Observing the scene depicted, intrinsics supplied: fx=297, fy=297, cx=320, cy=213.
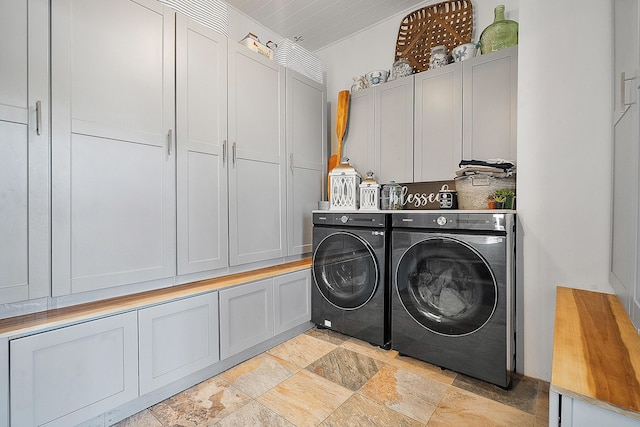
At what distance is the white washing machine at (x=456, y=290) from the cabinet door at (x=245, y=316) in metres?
0.92

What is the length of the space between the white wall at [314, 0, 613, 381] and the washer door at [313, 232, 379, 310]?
970 millimetres

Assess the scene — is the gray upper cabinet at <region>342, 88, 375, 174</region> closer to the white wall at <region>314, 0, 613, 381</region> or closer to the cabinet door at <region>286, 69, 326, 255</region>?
the cabinet door at <region>286, 69, 326, 255</region>

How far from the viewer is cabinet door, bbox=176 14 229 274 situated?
1.83 meters

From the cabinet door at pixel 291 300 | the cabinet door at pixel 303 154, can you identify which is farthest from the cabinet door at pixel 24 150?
the cabinet door at pixel 303 154

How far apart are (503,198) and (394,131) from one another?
3.56ft

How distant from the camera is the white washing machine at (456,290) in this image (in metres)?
1.68

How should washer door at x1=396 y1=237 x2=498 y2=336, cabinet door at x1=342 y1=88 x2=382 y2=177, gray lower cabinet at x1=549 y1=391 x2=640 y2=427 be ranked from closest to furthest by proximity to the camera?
gray lower cabinet at x1=549 y1=391 x2=640 y2=427
washer door at x1=396 y1=237 x2=498 y2=336
cabinet door at x1=342 y1=88 x2=382 y2=177

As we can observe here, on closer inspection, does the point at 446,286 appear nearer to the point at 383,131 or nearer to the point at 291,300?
the point at 291,300

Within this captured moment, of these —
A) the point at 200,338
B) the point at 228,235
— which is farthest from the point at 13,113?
the point at 200,338

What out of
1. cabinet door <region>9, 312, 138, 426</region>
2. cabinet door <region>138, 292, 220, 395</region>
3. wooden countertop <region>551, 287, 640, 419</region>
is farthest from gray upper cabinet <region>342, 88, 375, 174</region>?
cabinet door <region>9, 312, 138, 426</region>

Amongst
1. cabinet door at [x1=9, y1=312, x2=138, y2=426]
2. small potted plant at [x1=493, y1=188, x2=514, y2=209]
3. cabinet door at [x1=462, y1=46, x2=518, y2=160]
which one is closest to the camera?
cabinet door at [x1=9, y1=312, x2=138, y2=426]

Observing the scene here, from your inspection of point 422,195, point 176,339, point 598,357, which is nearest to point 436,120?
point 422,195

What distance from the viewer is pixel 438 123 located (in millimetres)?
2385

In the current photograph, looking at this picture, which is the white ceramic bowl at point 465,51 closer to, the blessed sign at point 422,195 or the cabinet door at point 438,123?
the cabinet door at point 438,123
